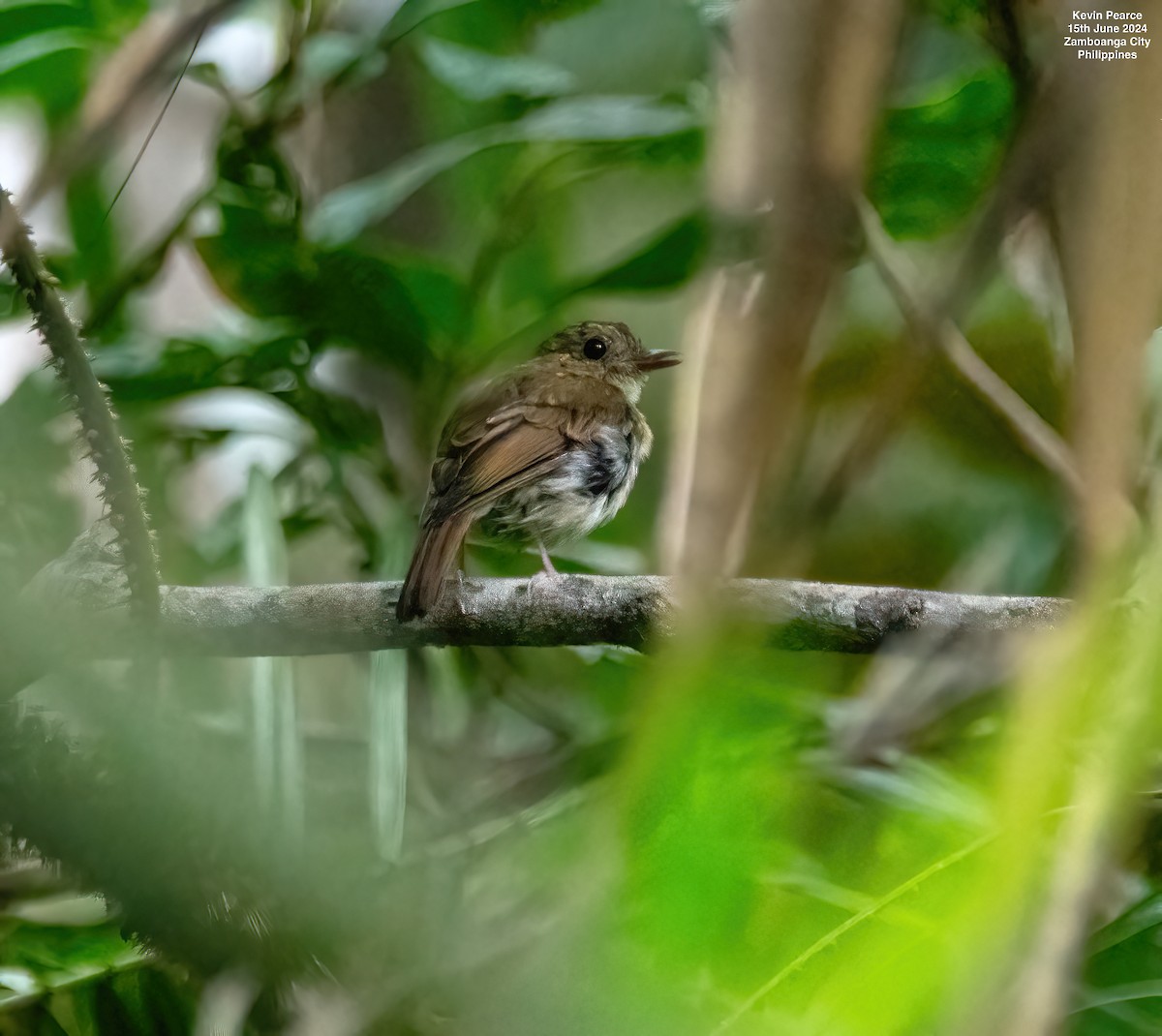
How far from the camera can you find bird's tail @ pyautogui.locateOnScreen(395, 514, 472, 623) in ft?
3.33

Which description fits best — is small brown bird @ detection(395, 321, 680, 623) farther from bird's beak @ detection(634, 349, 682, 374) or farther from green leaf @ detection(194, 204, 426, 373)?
green leaf @ detection(194, 204, 426, 373)

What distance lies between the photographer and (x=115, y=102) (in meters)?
1.05

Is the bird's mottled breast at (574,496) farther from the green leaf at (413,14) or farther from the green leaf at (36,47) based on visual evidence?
the green leaf at (36,47)

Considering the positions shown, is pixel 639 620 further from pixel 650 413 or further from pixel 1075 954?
pixel 650 413

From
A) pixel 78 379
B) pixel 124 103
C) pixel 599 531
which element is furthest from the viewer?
pixel 599 531

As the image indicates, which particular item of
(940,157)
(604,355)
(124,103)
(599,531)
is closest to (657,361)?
(604,355)

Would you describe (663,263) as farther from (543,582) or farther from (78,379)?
(78,379)

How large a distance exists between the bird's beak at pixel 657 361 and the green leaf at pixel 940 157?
0.39 metres

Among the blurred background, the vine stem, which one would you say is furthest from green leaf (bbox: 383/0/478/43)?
the vine stem

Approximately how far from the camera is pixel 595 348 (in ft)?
5.31

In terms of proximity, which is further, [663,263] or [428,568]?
[663,263]

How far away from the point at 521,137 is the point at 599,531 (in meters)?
0.52

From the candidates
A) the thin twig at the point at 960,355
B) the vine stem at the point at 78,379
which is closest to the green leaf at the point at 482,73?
the thin twig at the point at 960,355

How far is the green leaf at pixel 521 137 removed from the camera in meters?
1.21
